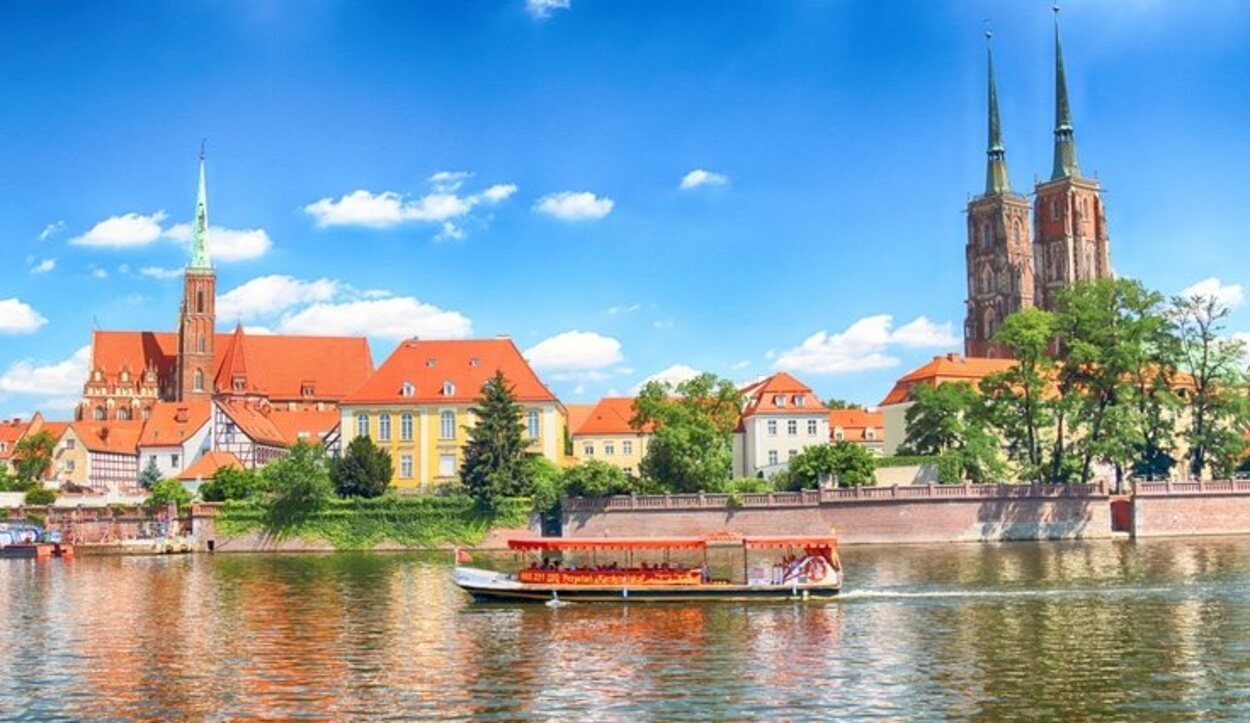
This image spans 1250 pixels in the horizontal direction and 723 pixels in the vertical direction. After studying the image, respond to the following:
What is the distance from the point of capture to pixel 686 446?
88.4 meters

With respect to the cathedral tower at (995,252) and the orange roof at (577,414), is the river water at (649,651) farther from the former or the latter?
the cathedral tower at (995,252)

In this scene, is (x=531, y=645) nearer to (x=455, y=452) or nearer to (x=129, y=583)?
(x=129, y=583)

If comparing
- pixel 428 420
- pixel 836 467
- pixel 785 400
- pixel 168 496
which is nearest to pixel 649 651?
pixel 836 467

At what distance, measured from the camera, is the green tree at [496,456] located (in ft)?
278

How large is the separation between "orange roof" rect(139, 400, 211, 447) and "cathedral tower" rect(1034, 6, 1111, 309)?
120 m

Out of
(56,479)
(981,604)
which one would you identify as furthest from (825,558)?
(56,479)

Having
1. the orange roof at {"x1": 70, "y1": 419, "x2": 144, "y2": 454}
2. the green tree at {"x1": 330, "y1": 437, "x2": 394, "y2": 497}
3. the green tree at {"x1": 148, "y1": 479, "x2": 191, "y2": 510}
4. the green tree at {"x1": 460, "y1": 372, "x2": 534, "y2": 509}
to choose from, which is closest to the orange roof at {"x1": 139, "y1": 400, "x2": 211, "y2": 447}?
the orange roof at {"x1": 70, "y1": 419, "x2": 144, "y2": 454}

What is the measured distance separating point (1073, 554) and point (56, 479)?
95.3m

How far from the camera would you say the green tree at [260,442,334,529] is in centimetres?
8456

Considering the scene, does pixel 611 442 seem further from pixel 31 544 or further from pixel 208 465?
pixel 31 544

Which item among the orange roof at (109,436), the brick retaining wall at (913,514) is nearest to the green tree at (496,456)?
the brick retaining wall at (913,514)

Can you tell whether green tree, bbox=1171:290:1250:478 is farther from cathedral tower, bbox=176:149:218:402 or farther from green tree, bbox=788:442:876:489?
cathedral tower, bbox=176:149:218:402

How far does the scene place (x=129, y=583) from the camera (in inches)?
2402

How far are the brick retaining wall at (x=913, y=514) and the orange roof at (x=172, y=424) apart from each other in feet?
185
